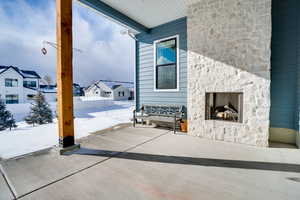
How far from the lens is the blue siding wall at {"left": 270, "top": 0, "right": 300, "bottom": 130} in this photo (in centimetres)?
292

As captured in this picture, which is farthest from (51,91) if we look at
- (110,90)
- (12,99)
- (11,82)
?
(110,90)

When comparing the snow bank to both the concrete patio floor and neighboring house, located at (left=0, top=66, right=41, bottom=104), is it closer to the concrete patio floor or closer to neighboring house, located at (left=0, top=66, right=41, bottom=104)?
neighboring house, located at (left=0, top=66, right=41, bottom=104)

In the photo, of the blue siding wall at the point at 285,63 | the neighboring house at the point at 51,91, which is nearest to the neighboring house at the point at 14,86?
the neighboring house at the point at 51,91

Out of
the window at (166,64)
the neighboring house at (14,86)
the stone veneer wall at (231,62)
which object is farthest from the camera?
the neighboring house at (14,86)

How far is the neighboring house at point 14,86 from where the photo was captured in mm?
15883

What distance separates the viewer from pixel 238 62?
3059 millimetres

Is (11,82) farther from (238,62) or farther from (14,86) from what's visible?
(238,62)

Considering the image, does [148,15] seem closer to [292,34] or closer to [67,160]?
[292,34]

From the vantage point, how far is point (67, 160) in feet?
7.46

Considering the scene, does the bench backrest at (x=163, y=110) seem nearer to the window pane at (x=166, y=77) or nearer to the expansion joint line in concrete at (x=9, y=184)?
the window pane at (x=166, y=77)

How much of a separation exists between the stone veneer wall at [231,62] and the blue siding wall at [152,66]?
52 cm

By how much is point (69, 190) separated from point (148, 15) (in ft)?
14.6

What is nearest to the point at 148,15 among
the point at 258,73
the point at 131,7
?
the point at 131,7

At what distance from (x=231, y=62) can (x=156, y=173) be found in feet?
9.35
